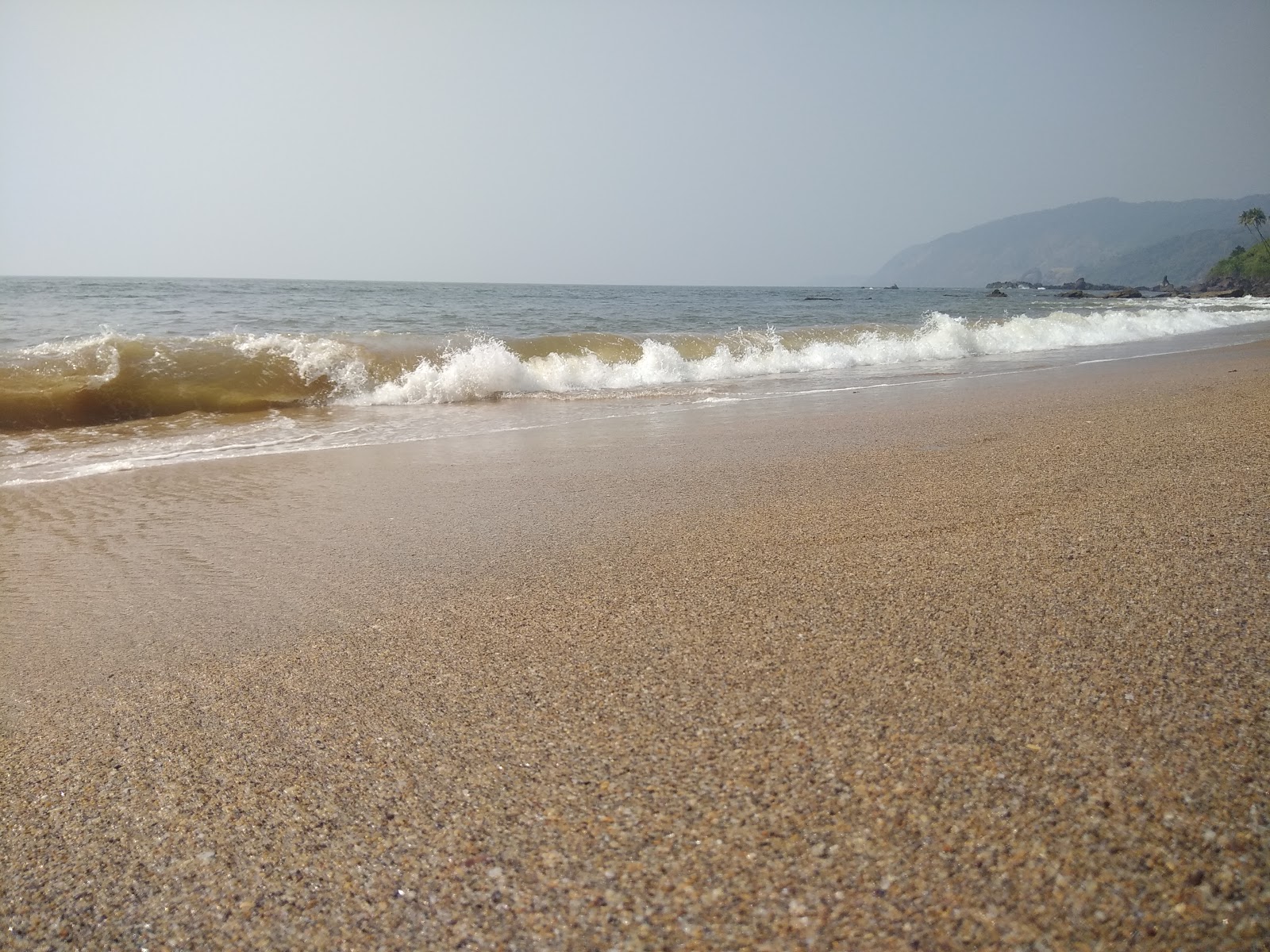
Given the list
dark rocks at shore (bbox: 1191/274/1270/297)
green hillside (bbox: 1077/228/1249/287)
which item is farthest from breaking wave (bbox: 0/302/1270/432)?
green hillside (bbox: 1077/228/1249/287)

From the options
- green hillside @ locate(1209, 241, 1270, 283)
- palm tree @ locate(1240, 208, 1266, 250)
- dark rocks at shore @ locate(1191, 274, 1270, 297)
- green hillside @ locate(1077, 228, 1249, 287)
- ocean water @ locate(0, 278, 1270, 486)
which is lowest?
ocean water @ locate(0, 278, 1270, 486)

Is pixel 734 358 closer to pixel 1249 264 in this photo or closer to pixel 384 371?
pixel 384 371

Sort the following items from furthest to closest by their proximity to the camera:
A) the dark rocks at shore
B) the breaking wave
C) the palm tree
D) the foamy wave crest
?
1. the palm tree
2. the dark rocks at shore
3. the foamy wave crest
4. the breaking wave

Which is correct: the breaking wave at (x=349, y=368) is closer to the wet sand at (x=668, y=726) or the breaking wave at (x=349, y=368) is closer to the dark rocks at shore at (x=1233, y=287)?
the wet sand at (x=668, y=726)

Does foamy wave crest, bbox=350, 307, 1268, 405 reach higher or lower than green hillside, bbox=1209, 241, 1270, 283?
lower

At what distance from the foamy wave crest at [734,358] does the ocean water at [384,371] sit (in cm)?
3

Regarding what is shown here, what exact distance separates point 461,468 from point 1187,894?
426 centimetres

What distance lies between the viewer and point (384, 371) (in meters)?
10.4

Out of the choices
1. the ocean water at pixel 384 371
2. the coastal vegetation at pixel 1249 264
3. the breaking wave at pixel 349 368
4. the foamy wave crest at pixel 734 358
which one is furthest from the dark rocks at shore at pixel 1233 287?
the breaking wave at pixel 349 368

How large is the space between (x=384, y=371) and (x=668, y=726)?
9.57 m

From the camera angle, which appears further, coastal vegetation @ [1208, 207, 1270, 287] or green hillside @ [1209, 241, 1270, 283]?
green hillside @ [1209, 241, 1270, 283]

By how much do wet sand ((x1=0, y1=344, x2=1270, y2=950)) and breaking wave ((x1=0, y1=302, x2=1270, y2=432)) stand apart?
19.4 feet

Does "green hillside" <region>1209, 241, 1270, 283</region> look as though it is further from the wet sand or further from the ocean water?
the wet sand

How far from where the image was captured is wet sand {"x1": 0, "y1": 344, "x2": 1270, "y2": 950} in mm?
1141
